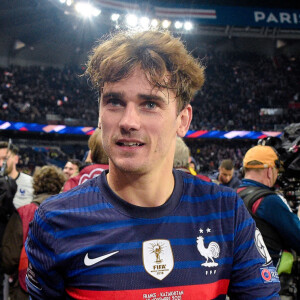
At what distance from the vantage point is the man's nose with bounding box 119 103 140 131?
3.51 feet

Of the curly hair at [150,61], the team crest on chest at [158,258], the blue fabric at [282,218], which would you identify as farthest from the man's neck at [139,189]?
the blue fabric at [282,218]

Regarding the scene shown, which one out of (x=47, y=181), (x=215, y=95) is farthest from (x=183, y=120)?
(x=215, y=95)

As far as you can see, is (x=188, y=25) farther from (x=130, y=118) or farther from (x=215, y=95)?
(x=130, y=118)

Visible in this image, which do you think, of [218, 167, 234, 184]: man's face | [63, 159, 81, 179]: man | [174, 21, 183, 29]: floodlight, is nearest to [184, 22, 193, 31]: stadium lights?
[174, 21, 183, 29]: floodlight

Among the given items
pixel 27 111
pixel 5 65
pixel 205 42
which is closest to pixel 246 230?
pixel 27 111

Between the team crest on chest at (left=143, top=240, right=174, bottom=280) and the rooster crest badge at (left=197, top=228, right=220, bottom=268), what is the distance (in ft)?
0.34

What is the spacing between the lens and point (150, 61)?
44.3 inches

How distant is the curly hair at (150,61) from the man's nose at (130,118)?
0.10 metres

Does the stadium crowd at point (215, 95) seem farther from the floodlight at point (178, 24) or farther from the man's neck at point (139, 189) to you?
the man's neck at point (139, 189)

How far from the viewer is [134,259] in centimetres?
104

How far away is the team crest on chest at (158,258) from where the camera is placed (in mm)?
1037

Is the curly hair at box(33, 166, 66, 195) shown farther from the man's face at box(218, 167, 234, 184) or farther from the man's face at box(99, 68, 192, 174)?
the man's face at box(218, 167, 234, 184)

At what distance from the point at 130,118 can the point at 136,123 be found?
24 millimetres

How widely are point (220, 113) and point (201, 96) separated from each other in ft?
6.47
